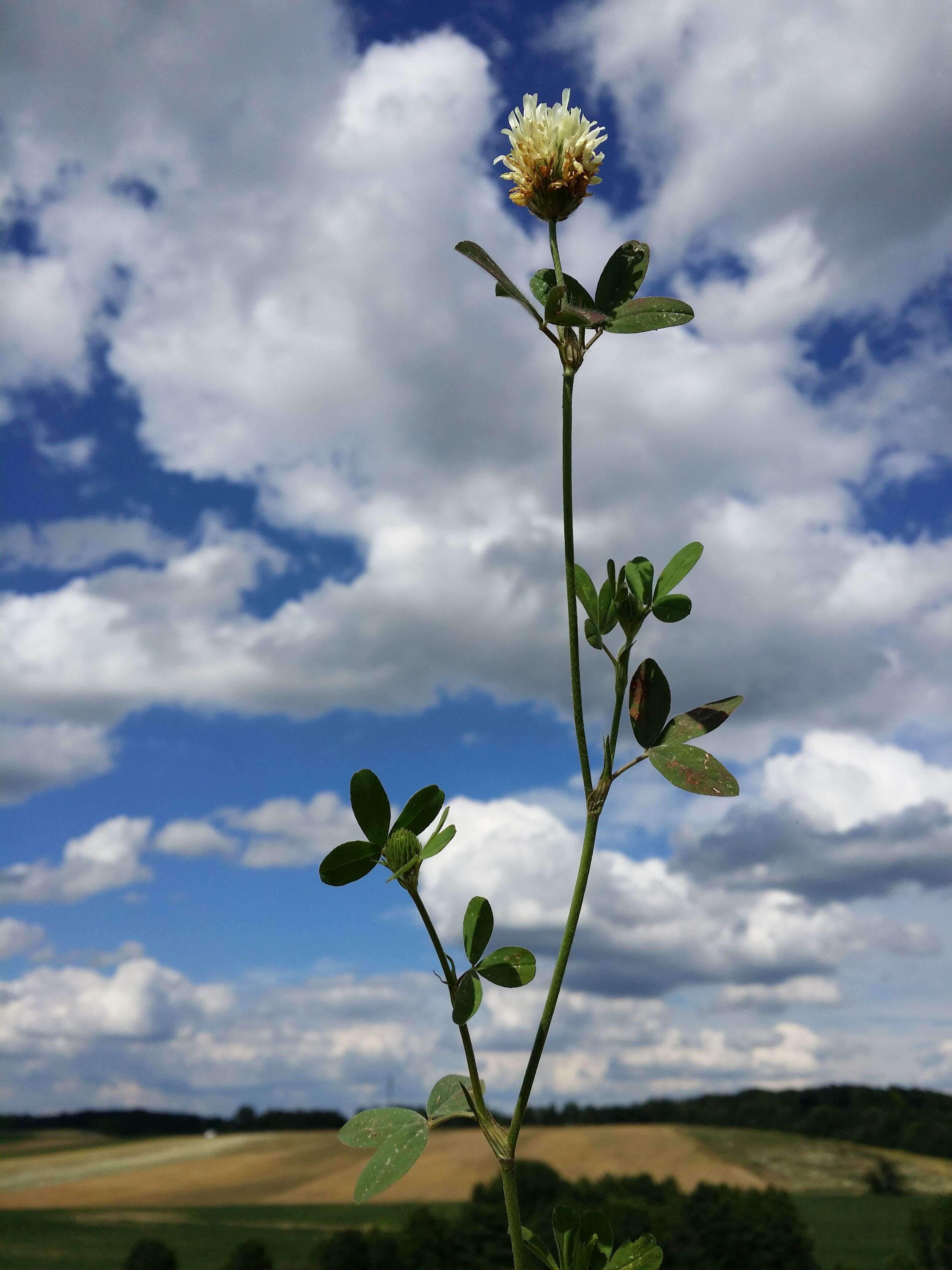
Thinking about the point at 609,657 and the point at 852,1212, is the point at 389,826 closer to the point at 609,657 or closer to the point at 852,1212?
the point at 609,657

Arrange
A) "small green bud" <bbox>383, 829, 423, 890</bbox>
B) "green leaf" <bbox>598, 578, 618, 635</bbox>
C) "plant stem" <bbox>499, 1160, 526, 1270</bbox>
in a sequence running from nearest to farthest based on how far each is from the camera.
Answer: "plant stem" <bbox>499, 1160, 526, 1270</bbox>, "small green bud" <bbox>383, 829, 423, 890</bbox>, "green leaf" <bbox>598, 578, 618, 635</bbox>

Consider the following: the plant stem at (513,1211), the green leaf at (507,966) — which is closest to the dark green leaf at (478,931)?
the green leaf at (507,966)

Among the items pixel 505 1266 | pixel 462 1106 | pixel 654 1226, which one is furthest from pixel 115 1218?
pixel 462 1106

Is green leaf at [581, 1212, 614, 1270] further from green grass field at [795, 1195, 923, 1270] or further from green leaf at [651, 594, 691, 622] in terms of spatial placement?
green grass field at [795, 1195, 923, 1270]

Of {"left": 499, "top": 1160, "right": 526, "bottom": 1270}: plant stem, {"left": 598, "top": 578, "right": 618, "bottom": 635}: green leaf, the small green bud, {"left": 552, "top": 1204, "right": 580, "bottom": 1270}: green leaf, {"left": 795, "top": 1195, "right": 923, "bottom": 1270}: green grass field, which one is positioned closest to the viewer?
{"left": 499, "top": 1160, "right": 526, "bottom": 1270}: plant stem

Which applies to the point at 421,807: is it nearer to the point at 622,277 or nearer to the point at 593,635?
the point at 593,635

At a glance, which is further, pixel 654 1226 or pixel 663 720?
pixel 654 1226

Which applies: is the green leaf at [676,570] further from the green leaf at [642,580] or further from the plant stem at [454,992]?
the plant stem at [454,992]

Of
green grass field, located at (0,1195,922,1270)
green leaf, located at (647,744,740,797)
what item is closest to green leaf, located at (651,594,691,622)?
green leaf, located at (647,744,740,797)

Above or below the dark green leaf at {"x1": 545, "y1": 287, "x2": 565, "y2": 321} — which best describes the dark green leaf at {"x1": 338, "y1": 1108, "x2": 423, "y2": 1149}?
below
